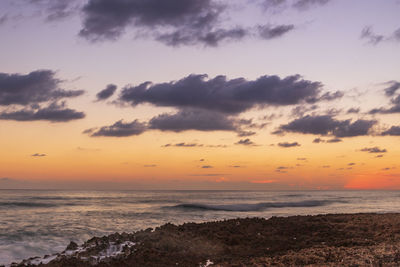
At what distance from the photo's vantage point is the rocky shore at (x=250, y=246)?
1073 cm

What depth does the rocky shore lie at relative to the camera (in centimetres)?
1073

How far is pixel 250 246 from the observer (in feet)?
44.7

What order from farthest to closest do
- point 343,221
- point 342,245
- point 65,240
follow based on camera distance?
point 65,240 < point 343,221 < point 342,245

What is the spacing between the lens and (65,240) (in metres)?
19.6

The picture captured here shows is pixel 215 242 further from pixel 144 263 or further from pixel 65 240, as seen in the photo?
pixel 65 240

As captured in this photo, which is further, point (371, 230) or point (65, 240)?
point (65, 240)

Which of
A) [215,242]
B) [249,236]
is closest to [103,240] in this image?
[215,242]

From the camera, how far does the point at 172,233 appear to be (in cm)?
1473

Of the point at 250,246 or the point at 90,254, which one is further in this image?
the point at 250,246

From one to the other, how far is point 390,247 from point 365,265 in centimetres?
271

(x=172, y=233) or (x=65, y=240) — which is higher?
(x=172, y=233)

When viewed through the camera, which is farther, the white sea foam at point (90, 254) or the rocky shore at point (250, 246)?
the white sea foam at point (90, 254)

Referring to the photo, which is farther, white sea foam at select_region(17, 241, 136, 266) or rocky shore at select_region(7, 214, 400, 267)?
white sea foam at select_region(17, 241, 136, 266)

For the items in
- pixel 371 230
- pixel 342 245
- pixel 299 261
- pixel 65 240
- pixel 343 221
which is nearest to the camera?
pixel 299 261
